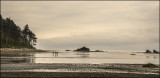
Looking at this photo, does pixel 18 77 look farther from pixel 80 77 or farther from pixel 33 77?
pixel 80 77

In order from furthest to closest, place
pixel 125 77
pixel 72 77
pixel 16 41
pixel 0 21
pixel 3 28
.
Result: pixel 16 41, pixel 3 28, pixel 0 21, pixel 125 77, pixel 72 77

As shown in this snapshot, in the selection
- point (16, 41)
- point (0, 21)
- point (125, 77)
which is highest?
point (0, 21)

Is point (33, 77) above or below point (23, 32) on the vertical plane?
below

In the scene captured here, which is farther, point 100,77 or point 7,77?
point 100,77

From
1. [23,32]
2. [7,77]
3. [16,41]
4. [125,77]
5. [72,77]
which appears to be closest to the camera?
[7,77]

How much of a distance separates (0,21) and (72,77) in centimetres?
12639

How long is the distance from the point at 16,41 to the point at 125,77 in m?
153

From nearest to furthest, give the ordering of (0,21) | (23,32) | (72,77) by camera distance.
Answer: (72,77)
(0,21)
(23,32)

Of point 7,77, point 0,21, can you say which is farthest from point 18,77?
point 0,21

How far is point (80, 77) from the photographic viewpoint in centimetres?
2855

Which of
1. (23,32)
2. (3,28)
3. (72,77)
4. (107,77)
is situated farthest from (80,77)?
(23,32)

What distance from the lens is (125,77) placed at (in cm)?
3067

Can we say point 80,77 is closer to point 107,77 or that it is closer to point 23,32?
point 107,77

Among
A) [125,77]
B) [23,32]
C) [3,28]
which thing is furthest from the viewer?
[23,32]
